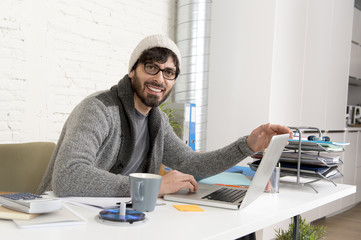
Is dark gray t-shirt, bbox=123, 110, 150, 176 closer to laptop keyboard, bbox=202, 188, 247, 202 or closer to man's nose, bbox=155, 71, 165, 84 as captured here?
man's nose, bbox=155, 71, 165, 84

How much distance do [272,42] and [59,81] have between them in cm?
163

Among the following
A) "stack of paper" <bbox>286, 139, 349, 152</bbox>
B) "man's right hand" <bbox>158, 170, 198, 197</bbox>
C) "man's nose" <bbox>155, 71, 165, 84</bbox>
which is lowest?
"man's right hand" <bbox>158, 170, 198, 197</bbox>

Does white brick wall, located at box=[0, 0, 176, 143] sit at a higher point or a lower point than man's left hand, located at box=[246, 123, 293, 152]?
higher

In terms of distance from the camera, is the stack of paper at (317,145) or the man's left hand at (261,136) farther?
the stack of paper at (317,145)

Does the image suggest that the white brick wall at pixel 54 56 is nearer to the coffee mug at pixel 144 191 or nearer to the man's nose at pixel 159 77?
the man's nose at pixel 159 77

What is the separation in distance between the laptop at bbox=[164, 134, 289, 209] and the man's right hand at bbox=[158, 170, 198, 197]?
2 centimetres

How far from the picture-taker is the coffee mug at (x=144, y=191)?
1.06 metres

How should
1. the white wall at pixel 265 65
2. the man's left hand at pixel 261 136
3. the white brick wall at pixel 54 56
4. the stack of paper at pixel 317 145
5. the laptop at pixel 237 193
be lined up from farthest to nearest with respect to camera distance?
the white wall at pixel 265 65, the white brick wall at pixel 54 56, the stack of paper at pixel 317 145, the man's left hand at pixel 261 136, the laptop at pixel 237 193

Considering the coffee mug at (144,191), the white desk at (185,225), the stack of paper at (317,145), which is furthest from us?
the stack of paper at (317,145)

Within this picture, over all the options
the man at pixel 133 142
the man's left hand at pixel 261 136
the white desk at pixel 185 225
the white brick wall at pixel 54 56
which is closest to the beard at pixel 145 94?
the man at pixel 133 142

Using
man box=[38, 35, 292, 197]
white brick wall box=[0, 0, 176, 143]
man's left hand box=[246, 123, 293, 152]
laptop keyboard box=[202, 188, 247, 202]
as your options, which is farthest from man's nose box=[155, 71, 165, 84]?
white brick wall box=[0, 0, 176, 143]

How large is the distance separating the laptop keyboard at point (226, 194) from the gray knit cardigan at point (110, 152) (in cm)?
26

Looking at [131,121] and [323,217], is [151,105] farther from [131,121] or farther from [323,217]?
[323,217]

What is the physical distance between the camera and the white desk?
33.8 inches
